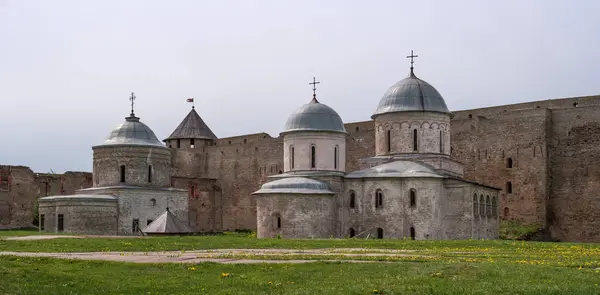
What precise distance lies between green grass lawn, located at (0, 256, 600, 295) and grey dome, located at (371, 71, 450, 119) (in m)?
20.8

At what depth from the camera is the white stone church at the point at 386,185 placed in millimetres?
33500

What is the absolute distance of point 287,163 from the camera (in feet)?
122

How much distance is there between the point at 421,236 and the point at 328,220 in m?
3.70

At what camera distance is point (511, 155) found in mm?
39375

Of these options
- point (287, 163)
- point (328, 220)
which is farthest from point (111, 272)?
point (287, 163)

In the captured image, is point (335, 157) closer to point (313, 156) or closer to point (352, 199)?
point (313, 156)

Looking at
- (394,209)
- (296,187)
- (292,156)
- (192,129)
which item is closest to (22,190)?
(192,129)

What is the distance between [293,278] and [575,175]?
27202mm

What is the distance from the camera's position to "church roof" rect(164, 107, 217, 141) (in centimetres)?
5588

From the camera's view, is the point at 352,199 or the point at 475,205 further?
the point at 352,199

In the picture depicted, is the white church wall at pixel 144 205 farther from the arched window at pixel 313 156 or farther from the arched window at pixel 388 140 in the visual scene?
the arched window at pixel 388 140

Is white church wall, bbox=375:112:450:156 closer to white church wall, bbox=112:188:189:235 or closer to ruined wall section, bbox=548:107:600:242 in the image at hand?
ruined wall section, bbox=548:107:600:242

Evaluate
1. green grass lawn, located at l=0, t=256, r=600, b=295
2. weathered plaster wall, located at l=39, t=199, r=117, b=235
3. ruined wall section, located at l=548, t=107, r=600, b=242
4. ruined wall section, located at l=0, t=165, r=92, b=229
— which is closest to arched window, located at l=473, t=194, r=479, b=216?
ruined wall section, located at l=548, t=107, r=600, b=242

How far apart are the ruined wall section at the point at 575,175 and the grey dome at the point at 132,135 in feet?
60.7
